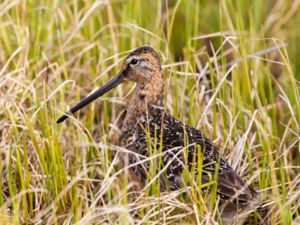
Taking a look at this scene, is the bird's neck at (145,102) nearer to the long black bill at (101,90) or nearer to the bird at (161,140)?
the bird at (161,140)

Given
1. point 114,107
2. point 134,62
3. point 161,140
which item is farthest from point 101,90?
point 161,140

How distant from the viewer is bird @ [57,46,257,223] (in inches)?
146

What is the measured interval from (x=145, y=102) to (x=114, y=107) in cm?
49

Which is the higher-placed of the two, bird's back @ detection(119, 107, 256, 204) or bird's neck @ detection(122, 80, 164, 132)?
bird's neck @ detection(122, 80, 164, 132)

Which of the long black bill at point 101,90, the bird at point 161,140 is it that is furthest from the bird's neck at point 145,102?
the long black bill at point 101,90

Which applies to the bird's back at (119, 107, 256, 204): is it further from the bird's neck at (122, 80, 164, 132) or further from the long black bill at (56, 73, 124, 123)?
the long black bill at (56, 73, 124, 123)

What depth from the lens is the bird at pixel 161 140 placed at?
3715mm

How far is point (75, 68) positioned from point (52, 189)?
4.09 feet

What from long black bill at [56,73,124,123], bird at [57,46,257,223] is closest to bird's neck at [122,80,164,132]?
bird at [57,46,257,223]

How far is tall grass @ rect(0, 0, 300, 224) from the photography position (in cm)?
371

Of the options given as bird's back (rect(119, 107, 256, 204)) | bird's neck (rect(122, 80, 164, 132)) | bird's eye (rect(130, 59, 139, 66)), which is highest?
bird's eye (rect(130, 59, 139, 66))

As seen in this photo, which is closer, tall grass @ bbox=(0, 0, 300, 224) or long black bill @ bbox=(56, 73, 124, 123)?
tall grass @ bbox=(0, 0, 300, 224)

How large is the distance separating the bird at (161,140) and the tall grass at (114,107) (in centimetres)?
9

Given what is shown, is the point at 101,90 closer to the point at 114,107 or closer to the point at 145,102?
the point at 145,102
